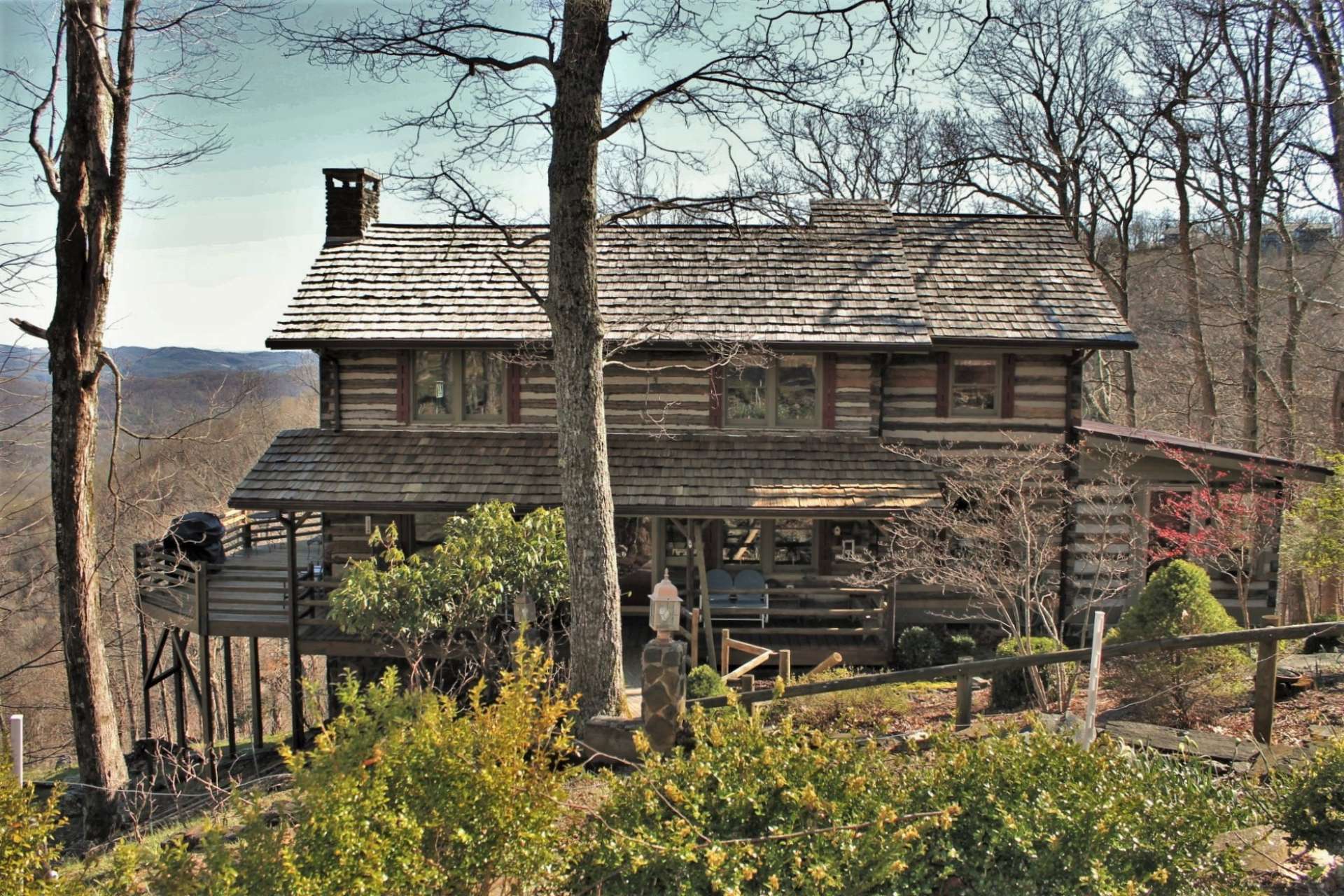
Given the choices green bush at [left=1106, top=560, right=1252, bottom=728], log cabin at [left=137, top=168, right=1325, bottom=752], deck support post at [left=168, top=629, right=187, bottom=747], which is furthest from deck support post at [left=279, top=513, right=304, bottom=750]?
green bush at [left=1106, top=560, right=1252, bottom=728]

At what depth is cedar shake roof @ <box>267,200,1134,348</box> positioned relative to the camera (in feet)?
48.3

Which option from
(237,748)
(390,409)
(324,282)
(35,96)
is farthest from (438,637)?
(237,748)

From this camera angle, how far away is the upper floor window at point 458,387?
15.3m

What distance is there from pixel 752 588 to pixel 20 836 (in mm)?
10447

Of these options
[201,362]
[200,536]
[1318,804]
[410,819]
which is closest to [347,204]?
[200,536]

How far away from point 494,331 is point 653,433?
10.5 feet

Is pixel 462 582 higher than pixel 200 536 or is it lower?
Result: higher

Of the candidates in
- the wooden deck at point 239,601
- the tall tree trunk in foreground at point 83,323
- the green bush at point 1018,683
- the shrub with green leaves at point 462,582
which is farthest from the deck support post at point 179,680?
the green bush at point 1018,683

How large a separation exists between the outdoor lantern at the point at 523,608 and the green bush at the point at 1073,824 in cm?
637

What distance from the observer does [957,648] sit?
13.7 meters

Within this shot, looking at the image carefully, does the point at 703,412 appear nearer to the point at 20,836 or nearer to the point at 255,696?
the point at 255,696

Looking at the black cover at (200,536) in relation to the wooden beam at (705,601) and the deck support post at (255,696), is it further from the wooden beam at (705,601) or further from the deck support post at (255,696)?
the wooden beam at (705,601)

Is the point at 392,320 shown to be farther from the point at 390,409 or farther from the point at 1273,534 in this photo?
the point at 1273,534

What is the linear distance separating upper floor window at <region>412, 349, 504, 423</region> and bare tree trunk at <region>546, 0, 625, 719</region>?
21.6 ft
